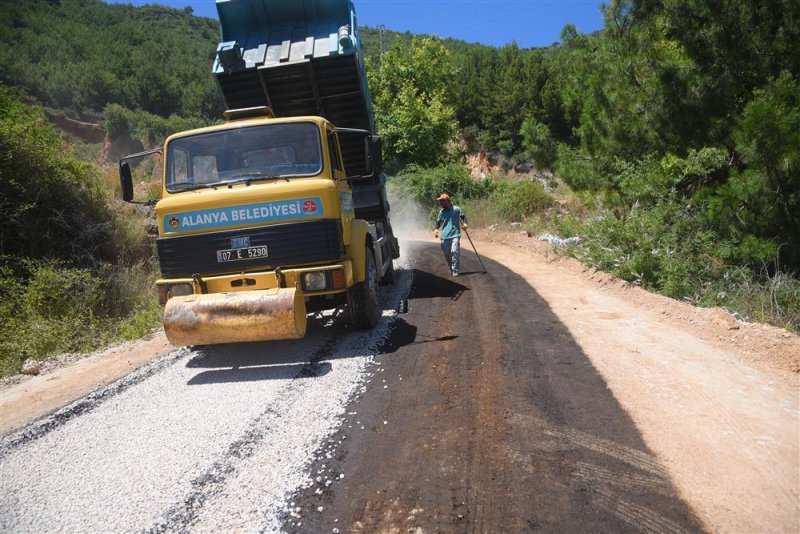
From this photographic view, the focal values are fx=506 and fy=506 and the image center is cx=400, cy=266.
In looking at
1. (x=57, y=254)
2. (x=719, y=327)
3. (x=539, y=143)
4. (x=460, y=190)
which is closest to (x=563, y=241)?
(x=719, y=327)

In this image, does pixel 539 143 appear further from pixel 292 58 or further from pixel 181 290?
pixel 181 290

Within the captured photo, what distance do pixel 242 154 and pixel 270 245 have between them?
117cm

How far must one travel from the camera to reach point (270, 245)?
16.8ft

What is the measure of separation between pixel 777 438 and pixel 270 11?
8043 millimetres

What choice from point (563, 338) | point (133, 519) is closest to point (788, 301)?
point (563, 338)

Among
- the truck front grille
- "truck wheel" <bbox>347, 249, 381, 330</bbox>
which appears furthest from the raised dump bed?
the truck front grille

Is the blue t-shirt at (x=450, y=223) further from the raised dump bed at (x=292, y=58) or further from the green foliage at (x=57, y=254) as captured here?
the green foliage at (x=57, y=254)

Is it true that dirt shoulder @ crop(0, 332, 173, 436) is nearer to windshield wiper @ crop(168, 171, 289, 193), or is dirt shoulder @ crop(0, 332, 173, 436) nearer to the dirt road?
the dirt road

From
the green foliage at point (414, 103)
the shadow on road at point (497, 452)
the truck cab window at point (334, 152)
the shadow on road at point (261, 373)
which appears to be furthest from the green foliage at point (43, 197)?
the green foliage at point (414, 103)

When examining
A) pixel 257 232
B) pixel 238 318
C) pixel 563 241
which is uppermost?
pixel 257 232

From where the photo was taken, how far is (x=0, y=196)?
7.95 metres

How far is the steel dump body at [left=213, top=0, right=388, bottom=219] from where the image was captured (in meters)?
7.36

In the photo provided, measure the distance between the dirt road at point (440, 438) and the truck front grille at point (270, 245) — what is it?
101 centimetres

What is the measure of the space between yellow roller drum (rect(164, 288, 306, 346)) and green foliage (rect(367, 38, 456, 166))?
20.6 metres
